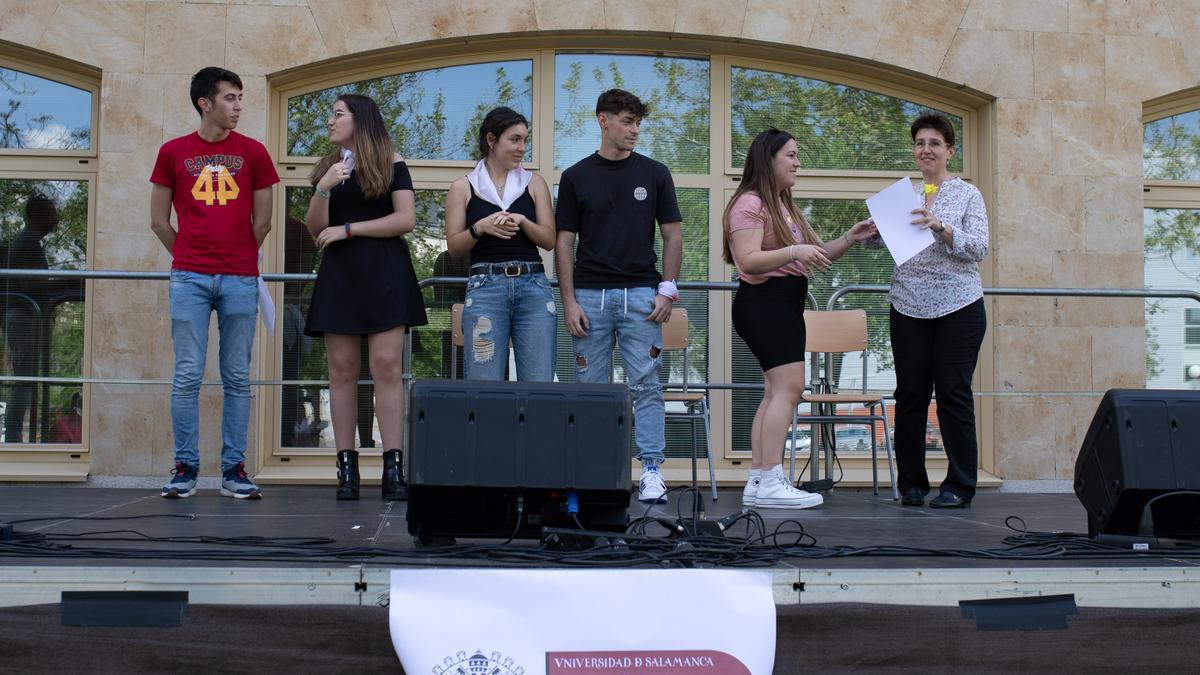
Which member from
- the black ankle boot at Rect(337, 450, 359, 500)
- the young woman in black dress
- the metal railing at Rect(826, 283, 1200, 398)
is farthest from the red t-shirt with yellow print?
the metal railing at Rect(826, 283, 1200, 398)

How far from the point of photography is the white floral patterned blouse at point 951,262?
4.67 metres

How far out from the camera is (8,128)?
632 cm

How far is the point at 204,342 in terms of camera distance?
4.84 meters

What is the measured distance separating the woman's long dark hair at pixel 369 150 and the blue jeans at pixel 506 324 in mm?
503

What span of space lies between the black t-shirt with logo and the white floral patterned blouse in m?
0.98

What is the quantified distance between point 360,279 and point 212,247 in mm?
589

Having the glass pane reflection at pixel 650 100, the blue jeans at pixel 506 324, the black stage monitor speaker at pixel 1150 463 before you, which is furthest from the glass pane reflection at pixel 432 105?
the black stage monitor speaker at pixel 1150 463

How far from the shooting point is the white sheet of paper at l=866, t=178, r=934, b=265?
445 cm

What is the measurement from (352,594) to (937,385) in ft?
9.26

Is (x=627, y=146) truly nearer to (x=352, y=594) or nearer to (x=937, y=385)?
(x=937, y=385)

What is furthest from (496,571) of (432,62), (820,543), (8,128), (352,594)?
(8,128)

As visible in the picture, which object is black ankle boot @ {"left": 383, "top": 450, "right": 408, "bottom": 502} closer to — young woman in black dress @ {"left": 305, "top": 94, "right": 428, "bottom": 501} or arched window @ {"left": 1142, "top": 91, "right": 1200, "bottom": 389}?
young woman in black dress @ {"left": 305, "top": 94, "right": 428, "bottom": 501}

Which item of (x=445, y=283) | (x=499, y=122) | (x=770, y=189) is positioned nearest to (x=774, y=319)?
A: (x=770, y=189)

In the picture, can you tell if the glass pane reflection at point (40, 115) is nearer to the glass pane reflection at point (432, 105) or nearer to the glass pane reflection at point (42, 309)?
the glass pane reflection at point (42, 309)
